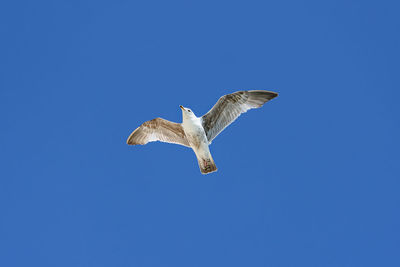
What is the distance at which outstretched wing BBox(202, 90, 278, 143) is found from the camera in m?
16.5

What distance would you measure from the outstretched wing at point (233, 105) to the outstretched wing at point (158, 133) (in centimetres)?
112

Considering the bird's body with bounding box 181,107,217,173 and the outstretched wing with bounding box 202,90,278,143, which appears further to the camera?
the outstretched wing with bounding box 202,90,278,143

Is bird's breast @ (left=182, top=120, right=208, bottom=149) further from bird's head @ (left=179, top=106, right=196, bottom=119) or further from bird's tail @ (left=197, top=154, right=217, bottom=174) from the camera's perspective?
bird's tail @ (left=197, top=154, right=217, bottom=174)

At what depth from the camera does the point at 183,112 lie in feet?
53.6

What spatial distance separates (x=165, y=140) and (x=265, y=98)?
3.92 meters

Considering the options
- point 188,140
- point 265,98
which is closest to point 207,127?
point 188,140

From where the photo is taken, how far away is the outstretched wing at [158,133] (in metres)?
17.3

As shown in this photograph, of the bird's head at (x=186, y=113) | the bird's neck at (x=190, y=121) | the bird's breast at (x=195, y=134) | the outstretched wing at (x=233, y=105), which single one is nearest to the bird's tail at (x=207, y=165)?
the bird's breast at (x=195, y=134)

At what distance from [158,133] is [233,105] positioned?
9.89 ft

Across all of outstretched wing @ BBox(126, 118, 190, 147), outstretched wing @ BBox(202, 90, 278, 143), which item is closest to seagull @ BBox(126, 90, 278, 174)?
outstretched wing @ BBox(202, 90, 278, 143)

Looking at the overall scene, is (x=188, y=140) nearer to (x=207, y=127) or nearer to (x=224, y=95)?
(x=207, y=127)

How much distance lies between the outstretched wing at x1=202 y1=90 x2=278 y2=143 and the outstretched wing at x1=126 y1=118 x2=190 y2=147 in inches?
44.2

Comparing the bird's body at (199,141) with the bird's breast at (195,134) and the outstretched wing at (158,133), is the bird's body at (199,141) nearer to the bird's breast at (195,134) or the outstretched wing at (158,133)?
the bird's breast at (195,134)

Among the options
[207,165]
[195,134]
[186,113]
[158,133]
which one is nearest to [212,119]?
[195,134]
